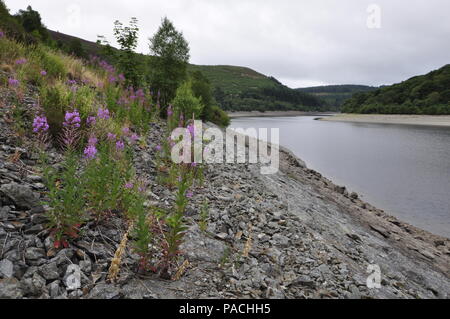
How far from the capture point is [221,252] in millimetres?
3902

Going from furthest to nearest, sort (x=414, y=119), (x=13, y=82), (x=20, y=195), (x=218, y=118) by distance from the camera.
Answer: (x=414, y=119) < (x=218, y=118) < (x=13, y=82) < (x=20, y=195)

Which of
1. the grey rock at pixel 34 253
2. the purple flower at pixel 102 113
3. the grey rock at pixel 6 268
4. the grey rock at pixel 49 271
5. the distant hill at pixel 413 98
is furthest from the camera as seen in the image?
the distant hill at pixel 413 98

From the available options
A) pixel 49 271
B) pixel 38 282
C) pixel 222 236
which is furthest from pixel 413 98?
pixel 38 282

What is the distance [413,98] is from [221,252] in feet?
346

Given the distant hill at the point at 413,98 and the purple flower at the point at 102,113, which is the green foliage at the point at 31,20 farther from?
the distant hill at the point at 413,98

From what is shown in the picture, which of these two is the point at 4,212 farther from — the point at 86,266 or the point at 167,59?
the point at 167,59

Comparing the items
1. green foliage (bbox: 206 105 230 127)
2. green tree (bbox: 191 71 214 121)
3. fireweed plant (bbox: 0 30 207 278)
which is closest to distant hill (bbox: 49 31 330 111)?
green foliage (bbox: 206 105 230 127)

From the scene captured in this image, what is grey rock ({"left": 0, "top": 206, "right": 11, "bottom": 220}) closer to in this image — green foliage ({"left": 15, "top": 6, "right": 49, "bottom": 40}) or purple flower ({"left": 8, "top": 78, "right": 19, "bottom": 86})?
purple flower ({"left": 8, "top": 78, "right": 19, "bottom": 86})

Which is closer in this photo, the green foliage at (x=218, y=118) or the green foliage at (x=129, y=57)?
the green foliage at (x=129, y=57)

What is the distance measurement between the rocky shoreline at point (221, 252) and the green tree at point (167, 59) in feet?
28.5

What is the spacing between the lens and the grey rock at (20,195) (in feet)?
10.4

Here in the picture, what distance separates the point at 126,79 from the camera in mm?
12438

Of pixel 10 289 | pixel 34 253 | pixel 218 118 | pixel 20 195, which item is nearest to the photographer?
pixel 10 289

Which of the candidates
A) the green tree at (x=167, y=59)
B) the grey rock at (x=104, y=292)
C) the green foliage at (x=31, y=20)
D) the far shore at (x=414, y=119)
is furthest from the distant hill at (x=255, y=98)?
the grey rock at (x=104, y=292)
